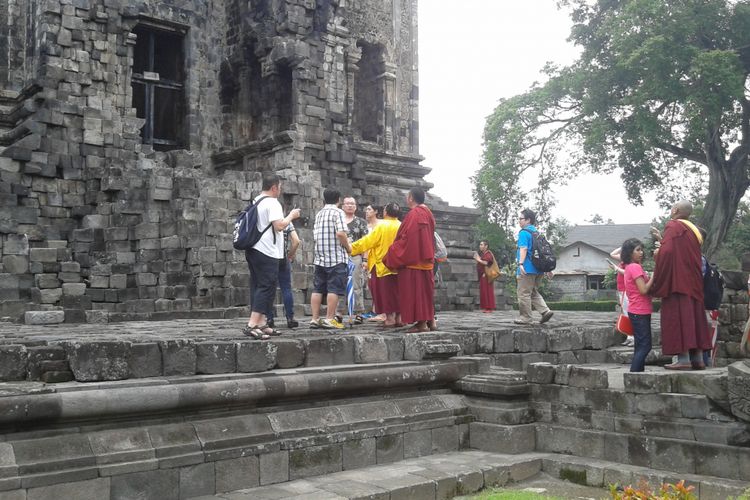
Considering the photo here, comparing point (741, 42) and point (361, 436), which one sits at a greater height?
point (741, 42)

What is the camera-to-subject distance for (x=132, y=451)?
475cm

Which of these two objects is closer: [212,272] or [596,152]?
[212,272]

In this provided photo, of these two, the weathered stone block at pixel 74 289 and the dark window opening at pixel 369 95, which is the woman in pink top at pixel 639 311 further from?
the dark window opening at pixel 369 95

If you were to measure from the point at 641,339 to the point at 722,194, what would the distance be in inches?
882

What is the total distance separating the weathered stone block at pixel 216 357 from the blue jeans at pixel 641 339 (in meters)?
3.56

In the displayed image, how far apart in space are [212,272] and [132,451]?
7.33 metres

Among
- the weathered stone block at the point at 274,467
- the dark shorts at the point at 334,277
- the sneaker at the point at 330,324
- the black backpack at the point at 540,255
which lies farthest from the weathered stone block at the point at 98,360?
the black backpack at the point at 540,255

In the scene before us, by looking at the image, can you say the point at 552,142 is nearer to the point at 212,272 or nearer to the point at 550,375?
the point at 212,272

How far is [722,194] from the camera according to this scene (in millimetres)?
26656

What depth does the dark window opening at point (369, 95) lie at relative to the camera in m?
21.2

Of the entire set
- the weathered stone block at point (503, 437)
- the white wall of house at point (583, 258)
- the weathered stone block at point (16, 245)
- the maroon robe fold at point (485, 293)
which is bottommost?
the weathered stone block at point (503, 437)

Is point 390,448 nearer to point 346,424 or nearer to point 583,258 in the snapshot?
point 346,424

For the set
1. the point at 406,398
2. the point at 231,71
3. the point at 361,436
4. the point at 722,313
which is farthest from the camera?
the point at 231,71

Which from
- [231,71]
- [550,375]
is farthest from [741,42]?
[550,375]
